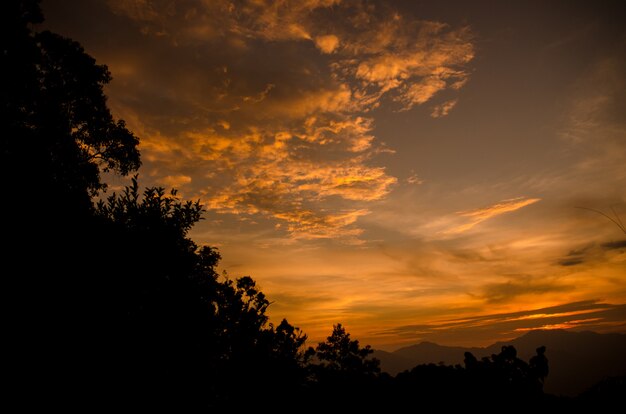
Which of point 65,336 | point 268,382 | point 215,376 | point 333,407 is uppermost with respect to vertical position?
point 65,336

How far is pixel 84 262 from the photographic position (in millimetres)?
11195

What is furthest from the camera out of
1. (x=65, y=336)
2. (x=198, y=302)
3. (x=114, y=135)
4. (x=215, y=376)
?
(x=114, y=135)

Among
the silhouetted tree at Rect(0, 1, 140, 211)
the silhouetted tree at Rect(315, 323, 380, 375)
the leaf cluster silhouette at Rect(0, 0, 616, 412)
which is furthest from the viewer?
the silhouetted tree at Rect(315, 323, 380, 375)

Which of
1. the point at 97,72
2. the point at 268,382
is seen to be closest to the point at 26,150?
the point at 97,72

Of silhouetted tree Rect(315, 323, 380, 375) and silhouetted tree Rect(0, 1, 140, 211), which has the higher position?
silhouetted tree Rect(0, 1, 140, 211)

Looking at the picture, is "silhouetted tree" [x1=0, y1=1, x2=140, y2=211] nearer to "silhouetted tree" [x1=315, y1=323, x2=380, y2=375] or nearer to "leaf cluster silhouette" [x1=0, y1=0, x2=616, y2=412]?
"leaf cluster silhouette" [x1=0, y1=0, x2=616, y2=412]

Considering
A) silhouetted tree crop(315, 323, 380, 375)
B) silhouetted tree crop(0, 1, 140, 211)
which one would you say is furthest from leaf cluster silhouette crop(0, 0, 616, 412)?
silhouetted tree crop(315, 323, 380, 375)

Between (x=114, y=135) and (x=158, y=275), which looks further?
(x=114, y=135)

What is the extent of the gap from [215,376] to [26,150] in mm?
12720

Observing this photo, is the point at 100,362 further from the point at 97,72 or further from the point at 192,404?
the point at 97,72

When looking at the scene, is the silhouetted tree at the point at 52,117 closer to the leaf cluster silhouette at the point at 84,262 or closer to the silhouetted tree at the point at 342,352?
the leaf cluster silhouette at the point at 84,262

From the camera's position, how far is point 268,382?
3127 cm

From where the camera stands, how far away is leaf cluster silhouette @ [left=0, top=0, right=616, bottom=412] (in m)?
10.3

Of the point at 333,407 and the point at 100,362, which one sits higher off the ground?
the point at 100,362
